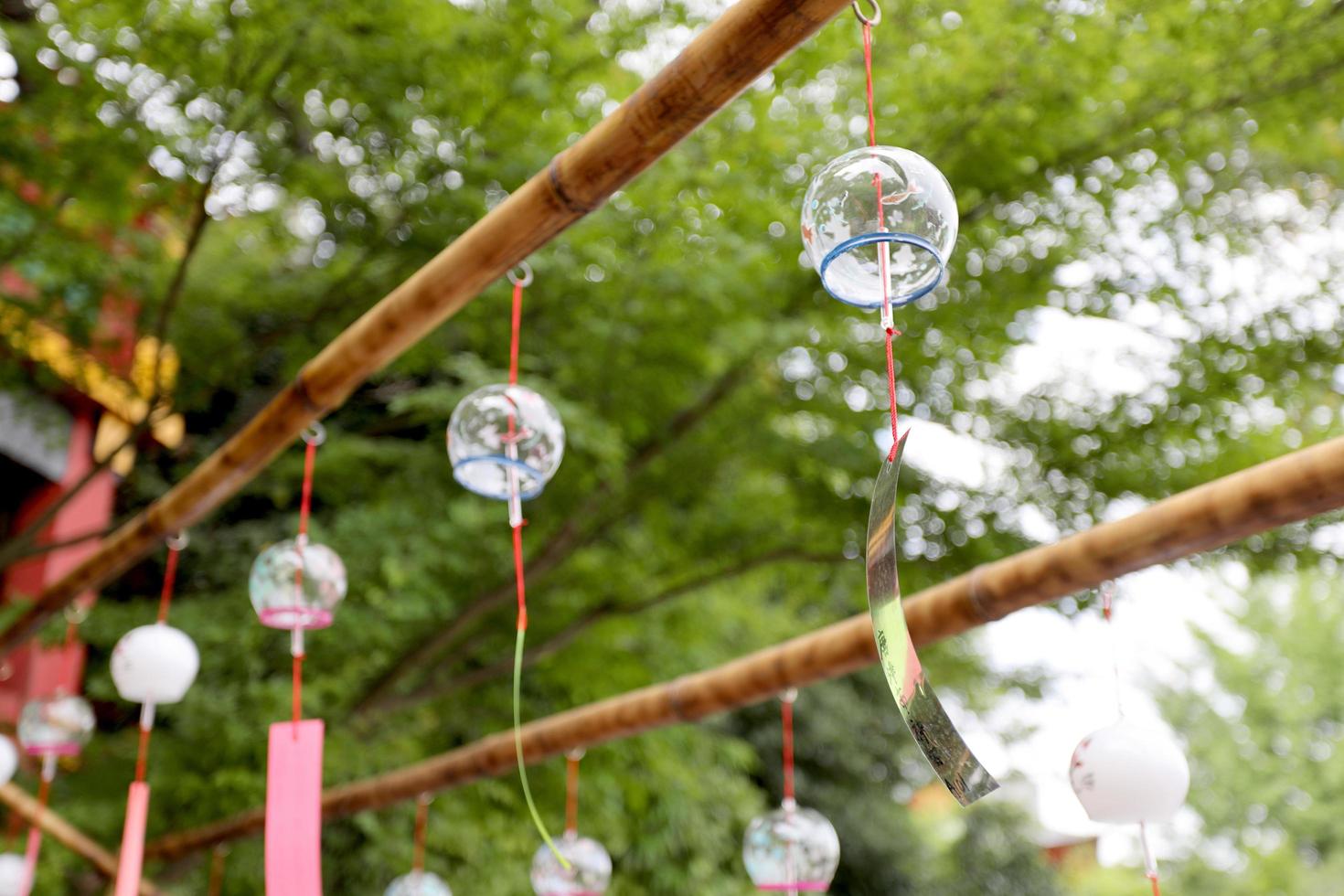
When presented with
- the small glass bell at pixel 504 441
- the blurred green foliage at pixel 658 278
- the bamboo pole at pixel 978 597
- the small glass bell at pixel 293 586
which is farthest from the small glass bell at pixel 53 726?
the small glass bell at pixel 504 441

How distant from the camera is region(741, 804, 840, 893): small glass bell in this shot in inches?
110

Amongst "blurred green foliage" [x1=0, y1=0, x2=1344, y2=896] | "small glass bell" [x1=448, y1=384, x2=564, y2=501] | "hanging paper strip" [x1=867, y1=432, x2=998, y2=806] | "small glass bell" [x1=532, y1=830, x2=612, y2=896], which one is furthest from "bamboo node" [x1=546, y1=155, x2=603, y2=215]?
"small glass bell" [x1=532, y1=830, x2=612, y2=896]

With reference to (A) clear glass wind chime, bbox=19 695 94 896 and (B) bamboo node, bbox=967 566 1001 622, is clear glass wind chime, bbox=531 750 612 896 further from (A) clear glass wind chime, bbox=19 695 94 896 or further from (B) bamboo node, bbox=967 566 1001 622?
(A) clear glass wind chime, bbox=19 695 94 896

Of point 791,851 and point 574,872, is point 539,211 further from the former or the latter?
point 574,872

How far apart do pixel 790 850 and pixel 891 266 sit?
6.33 ft

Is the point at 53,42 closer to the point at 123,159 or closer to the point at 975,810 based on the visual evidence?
the point at 123,159

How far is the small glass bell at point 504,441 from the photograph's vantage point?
6.19 ft

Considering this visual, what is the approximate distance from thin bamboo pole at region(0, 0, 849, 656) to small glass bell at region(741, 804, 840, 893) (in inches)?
59.8

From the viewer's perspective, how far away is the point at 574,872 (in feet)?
10.3

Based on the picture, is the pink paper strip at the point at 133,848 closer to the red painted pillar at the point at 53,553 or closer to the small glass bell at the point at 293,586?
the small glass bell at the point at 293,586

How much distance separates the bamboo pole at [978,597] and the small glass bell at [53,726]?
1.18 meters

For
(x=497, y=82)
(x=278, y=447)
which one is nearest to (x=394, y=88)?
(x=497, y=82)

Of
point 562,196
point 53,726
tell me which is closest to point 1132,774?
point 562,196

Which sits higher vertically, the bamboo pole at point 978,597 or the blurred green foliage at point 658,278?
the blurred green foliage at point 658,278
